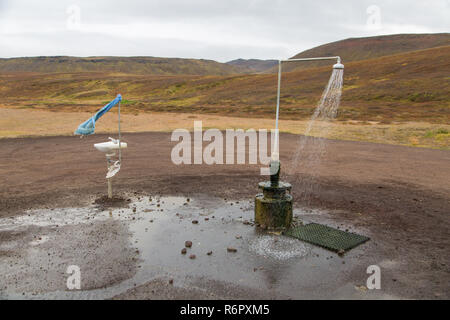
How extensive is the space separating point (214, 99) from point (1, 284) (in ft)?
176

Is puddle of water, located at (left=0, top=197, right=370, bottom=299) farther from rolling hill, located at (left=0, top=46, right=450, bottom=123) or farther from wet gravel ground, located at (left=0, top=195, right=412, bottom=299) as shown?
rolling hill, located at (left=0, top=46, right=450, bottom=123)

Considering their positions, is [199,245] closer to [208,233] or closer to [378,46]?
[208,233]

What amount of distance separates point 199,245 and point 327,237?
2682 millimetres

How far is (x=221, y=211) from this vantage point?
8945 millimetres

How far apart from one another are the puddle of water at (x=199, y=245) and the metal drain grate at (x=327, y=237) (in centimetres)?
25

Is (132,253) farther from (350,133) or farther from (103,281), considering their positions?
(350,133)

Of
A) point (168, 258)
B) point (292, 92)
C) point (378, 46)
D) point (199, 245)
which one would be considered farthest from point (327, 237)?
point (378, 46)

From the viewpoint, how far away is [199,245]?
6.92m

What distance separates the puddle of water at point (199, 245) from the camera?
5668 millimetres

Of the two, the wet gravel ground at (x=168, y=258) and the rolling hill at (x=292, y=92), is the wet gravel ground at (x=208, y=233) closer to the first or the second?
the wet gravel ground at (x=168, y=258)

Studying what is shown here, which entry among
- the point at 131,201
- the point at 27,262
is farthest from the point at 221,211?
the point at 27,262

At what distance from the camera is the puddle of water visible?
567 centimetres

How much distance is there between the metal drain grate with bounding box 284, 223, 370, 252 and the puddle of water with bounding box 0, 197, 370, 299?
25 cm
